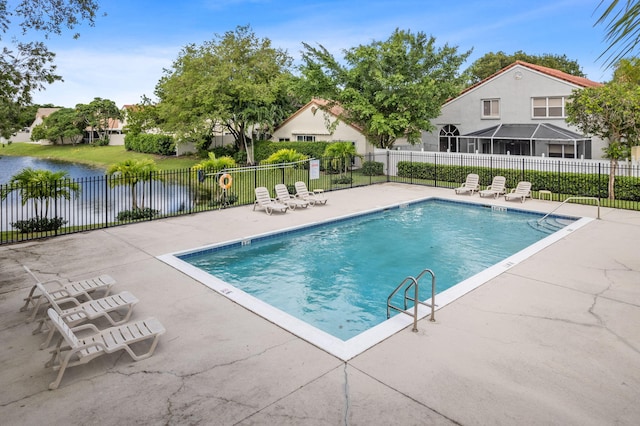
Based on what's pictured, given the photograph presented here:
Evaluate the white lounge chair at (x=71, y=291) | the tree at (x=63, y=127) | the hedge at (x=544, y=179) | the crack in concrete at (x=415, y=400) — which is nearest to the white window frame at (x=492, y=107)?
the hedge at (x=544, y=179)

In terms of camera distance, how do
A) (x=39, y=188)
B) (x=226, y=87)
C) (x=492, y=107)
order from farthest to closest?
(x=226, y=87)
(x=492, y=107)
(x=39, y=188)

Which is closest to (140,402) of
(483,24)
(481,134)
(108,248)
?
(108,248)

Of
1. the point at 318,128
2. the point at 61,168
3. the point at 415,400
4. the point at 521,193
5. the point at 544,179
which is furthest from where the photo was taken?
the point at 61,168

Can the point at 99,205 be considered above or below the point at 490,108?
below

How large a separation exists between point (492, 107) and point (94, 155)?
4705 centimetres

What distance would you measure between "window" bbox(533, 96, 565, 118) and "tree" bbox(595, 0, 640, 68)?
2803 cm

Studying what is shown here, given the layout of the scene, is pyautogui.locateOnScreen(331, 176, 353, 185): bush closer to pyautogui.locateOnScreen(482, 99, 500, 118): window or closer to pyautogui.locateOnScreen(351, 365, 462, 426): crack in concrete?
Answer: pyautogui.locateOnScreen(482, 99, 500, 118): window

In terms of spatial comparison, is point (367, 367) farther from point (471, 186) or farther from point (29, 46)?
point (471, 186)

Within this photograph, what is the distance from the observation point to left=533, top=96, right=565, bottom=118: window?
2666 centimetres

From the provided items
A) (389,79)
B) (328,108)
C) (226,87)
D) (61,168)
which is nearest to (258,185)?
(389,79)

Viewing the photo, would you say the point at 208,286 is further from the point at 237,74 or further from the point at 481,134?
the point at 237,74

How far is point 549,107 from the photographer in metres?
27.1

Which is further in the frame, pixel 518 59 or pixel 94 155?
pixel 94 155

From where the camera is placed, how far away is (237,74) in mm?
34688
